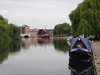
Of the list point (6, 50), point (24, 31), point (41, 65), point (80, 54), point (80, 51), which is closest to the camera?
point (41, 65)

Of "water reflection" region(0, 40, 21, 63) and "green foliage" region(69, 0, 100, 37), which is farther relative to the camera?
"green foliage" region(69, 0, 100, 37)

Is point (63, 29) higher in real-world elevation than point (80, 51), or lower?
higher

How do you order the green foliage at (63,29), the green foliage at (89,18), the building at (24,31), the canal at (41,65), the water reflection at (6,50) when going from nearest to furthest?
the canal at (41,65), the water reflection at (6,50), the green foliage at (89,18), the green foliage at (63,29), the building at (24,31)

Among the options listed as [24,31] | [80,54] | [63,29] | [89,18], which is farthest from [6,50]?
[24,31]

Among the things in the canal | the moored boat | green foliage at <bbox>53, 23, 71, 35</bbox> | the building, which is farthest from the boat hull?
the building

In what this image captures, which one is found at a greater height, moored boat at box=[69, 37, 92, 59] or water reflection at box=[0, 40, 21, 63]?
moored boat at box=[69, 37, 92, 59]

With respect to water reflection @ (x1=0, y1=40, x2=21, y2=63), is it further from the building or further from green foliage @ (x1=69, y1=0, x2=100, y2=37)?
the building

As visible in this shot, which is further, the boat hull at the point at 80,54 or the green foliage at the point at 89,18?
the green foliage at the point at 89,18

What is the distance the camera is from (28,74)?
13.9 meters

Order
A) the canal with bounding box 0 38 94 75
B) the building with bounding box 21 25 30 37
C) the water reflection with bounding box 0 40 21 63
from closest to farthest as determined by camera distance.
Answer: the canal with bounding box 0 38 94 75, the water reflection with bounding box 0 40 21 63, the building with bounding box 21 25 30 37

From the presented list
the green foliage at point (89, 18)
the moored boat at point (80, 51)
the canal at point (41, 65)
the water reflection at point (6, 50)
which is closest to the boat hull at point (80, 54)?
the moored boat at point (80, 51)

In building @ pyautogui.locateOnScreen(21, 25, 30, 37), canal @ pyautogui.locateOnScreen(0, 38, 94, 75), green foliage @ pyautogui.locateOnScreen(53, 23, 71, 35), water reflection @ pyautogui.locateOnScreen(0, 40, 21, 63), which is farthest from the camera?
building @ pyautogui.locateOnScreen(21, 25, 30, 37)

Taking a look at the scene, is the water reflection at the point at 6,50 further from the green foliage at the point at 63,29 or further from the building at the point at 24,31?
the building at the point at 24,31

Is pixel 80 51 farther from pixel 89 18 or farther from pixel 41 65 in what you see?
pixel 89 18
